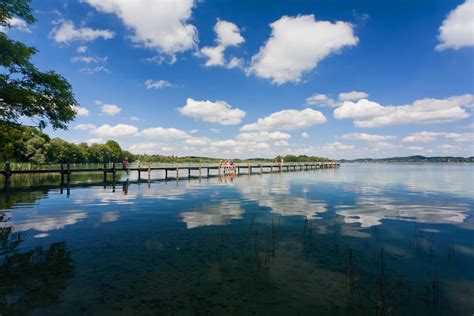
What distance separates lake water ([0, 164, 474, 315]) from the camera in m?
6.03

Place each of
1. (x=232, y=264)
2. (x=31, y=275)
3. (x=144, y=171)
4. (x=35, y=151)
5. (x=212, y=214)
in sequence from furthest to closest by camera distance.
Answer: (x=144, y=171), (x=35, y=151), (x=212, y=214), (x=232, y=264), (x=31, y=275)

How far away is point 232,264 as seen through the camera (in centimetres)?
831

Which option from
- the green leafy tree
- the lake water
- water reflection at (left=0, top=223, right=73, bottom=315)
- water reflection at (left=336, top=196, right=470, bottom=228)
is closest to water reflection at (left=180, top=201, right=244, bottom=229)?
the lake water

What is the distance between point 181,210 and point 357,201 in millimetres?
14203

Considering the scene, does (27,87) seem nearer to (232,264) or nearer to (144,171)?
(232,264)

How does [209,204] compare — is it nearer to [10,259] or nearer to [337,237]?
[337,237]

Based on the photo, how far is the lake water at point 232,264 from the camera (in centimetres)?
603

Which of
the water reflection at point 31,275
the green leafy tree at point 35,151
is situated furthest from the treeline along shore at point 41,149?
the water reflection at point 31,275

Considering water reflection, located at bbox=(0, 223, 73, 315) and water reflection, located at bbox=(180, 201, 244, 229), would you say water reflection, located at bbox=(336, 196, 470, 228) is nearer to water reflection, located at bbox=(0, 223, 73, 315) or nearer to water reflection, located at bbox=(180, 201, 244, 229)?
water reflection, located at bbox=(180, 201, 244, 229)

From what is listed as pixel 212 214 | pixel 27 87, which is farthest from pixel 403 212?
pixel 27 87

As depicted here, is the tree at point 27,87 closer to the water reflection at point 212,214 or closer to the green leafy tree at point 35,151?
the water reflection at point 212,214

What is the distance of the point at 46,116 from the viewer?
1998 cm

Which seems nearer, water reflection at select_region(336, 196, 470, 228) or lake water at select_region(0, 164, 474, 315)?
lake water at select_region(0, 164, 474, 315)

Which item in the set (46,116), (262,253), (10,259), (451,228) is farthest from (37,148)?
(451,228)
